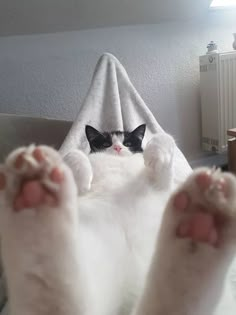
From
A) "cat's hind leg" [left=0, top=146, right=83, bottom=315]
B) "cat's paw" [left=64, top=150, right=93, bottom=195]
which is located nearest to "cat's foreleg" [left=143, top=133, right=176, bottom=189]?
"cat's paw" [left=64, top=150, right=93, bottom=195]

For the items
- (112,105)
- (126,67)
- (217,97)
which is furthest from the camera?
(217,97)

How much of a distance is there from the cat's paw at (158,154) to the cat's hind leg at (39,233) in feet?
1.11

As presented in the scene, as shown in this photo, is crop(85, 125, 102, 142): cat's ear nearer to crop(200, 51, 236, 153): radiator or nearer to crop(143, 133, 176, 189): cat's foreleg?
crop(143, 133, 176, 189): cat's foreleg

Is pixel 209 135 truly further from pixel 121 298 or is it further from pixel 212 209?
pixel 212 209

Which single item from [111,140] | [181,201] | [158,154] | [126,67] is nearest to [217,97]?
[126,67]

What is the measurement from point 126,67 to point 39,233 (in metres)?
1.55

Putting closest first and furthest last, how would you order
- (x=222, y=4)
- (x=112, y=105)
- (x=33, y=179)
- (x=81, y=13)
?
1. (x=33, y=179)
2. (x=112, y=105)
3. (x=81, y=13)
4. (x=222, y=4)

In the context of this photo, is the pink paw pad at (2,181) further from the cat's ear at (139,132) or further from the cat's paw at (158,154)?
the cat's ear at (139,132)

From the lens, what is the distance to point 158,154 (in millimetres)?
757

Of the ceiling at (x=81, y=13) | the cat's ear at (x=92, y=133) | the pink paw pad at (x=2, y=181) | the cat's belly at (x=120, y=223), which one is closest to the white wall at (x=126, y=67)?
the ceiling at (x=81, y=13)

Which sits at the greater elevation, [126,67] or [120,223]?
[126,67]

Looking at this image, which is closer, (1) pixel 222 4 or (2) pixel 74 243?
(2) pixel 74 243

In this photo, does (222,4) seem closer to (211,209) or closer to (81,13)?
(81,13)

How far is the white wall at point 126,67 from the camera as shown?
1.63 metres
